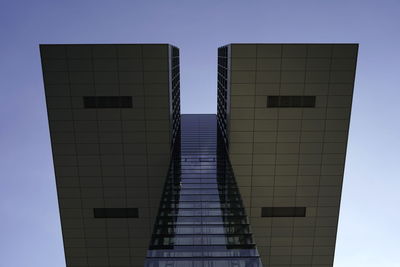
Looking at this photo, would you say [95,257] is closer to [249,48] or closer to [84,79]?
[84,79]

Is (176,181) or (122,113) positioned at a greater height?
(122,113)

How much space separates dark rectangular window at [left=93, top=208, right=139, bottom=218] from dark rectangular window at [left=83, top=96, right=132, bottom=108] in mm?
11323

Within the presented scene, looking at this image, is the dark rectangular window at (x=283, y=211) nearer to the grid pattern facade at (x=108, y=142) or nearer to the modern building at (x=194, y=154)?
the modern building at (x=194, y=154)

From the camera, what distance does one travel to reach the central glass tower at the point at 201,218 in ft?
54.6

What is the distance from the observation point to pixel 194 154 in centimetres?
3628

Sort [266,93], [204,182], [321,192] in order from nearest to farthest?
[204,182] → [266,93] → [321,192]

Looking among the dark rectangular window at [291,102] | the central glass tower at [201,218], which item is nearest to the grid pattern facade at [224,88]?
the central glass tower at [201,218]

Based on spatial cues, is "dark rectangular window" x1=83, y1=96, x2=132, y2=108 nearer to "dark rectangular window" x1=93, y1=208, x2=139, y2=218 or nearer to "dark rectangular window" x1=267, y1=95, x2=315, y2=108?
"dark rectangular window" x1=93, y1=208, x2=139, y2=218

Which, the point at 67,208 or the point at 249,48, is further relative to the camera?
the point at 67,208

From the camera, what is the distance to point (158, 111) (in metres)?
30.8

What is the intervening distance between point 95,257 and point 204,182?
17086mm

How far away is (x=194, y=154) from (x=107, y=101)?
11.5m

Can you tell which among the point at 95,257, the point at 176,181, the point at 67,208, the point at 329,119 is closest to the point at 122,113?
the point at 176,181

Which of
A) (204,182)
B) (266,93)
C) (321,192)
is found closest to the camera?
(204,182)
